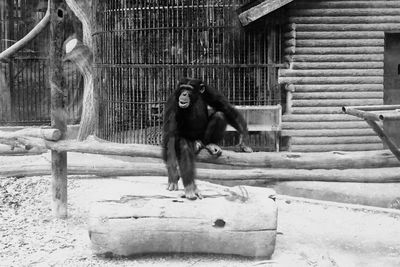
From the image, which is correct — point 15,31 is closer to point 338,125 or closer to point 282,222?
point 338,125

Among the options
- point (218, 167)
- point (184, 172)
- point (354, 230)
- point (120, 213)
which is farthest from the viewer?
point (218, 167)

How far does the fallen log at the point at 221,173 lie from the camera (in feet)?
31.2

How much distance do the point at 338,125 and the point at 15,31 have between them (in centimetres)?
834

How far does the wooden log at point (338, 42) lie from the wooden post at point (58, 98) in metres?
4.47

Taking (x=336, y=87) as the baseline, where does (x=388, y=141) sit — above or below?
below

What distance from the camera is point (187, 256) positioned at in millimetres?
Result: 6930

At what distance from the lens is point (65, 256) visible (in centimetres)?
701

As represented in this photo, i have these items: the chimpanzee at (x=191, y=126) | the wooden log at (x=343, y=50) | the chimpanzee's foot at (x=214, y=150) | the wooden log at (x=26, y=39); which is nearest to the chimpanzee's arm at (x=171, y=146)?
the chimpanzee at (x=191, y=126)

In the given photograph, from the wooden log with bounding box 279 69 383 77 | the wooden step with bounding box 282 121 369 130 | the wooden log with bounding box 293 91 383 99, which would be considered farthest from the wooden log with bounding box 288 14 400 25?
the wooden step with bounding box 282 121 369 130

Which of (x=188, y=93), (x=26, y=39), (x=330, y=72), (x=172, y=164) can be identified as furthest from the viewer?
(x=26, y=39)

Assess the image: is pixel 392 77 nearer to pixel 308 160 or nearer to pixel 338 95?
pixel 338 95

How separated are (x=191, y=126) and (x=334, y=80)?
14.4 ft

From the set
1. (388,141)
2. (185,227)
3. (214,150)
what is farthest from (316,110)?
(185,227)

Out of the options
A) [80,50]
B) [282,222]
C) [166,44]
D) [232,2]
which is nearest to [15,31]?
[80,50]
